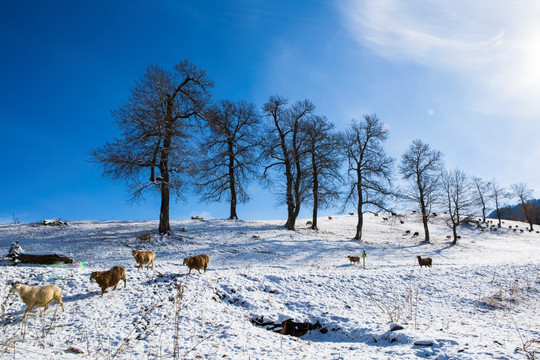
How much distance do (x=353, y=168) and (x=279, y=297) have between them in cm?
2250

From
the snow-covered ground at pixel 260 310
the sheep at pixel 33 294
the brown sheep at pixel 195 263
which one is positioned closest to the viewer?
the snow-covered ground at pixel 260 310

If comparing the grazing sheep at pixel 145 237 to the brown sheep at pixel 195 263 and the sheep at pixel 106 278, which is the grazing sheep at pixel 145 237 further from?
the sheep at pixel 106 278

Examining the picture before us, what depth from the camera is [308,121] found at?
28594mm

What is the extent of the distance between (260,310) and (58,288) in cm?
510

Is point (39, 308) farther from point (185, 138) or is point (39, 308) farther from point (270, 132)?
point (270, 132)

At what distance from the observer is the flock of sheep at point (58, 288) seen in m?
6.07

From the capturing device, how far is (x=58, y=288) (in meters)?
6.56

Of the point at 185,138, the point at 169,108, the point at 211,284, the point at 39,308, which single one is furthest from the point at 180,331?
the point at 169,108

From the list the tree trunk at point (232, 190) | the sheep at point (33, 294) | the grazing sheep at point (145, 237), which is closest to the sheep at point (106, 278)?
the sheep at point (33, 294)

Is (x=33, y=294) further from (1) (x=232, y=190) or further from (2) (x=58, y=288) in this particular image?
(1) (x=232, y=190)

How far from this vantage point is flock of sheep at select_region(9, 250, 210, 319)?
607 centimetres

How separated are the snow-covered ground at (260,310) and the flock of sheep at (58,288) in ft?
1.01

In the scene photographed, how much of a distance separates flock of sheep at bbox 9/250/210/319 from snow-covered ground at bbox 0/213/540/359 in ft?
1.01

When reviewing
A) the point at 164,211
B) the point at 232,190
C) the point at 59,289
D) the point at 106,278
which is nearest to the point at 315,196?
the point at 232,190
